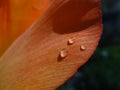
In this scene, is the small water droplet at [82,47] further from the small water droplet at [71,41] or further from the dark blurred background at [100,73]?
the dark blurred background at [100,73]

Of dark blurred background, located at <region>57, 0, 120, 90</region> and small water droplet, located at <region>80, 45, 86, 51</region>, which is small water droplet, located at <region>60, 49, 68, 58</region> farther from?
dark blurred background, located at <region>57, 0, 120, 90</region>

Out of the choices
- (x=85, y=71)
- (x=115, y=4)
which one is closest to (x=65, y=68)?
(x=85, y=71)

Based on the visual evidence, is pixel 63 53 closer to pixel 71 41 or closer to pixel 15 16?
pixel 71 41

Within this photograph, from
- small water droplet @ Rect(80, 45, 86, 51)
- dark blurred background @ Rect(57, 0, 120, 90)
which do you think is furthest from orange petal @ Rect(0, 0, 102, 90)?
dark blurred background @ Rect(57, 0, 120, 90)

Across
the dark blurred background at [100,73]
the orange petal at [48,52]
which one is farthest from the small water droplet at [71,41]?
the dark blurred background at [100,73]

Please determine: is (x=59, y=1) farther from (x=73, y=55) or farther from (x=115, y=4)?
(x=115, y=4)

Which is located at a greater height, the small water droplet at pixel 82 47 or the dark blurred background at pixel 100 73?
the dark blurred background at pixel 100 73
